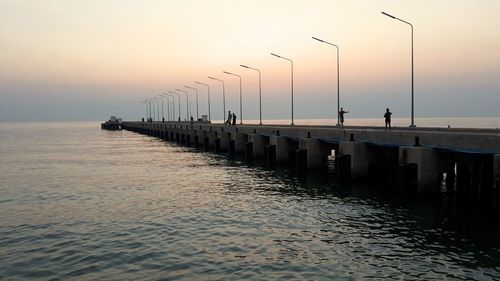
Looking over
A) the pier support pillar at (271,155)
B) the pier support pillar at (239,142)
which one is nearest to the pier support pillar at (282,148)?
the pier support pillar at (271,155)

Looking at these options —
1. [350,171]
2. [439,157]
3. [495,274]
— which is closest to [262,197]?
[350,171]

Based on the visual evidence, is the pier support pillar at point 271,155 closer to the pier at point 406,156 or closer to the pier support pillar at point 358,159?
the pier at point 406,156

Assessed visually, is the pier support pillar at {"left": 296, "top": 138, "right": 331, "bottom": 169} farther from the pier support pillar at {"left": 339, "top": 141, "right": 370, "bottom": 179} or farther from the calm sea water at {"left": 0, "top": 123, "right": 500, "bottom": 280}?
the pier support pillar at {"left": 339, "top": 141, "right": 370, "bottom": 179}

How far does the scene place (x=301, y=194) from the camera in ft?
88.9

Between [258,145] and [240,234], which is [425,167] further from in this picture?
[258,145]

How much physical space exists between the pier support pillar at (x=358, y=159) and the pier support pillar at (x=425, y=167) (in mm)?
6015

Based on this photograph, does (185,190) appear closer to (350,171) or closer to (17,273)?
(350,171)

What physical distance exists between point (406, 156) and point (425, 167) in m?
1.27

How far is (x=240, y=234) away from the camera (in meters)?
17.8

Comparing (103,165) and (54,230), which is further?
(103,165)

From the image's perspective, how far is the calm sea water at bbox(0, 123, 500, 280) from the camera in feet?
44.5

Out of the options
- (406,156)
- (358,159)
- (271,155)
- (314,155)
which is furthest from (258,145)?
(406,156)

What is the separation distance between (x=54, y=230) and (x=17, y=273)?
5.37m

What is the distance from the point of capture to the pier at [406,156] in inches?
882
